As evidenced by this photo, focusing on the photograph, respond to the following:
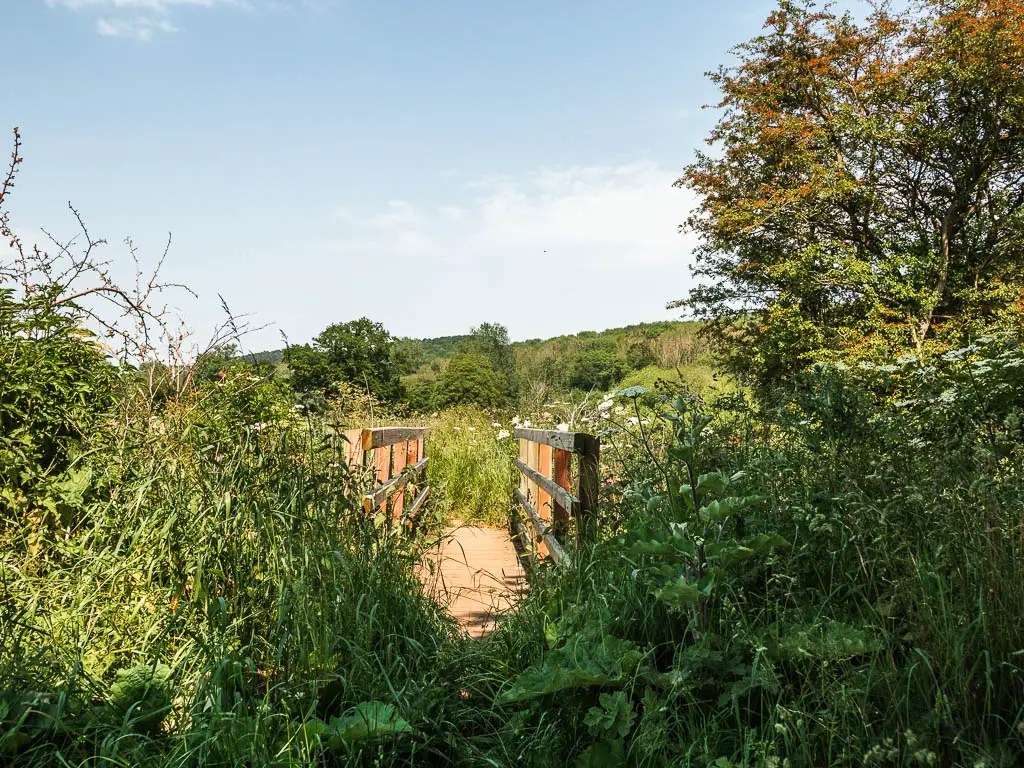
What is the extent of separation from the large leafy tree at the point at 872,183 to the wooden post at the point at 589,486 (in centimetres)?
1026

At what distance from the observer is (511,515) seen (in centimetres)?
786

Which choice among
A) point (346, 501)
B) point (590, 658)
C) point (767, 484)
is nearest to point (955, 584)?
point (767, 484)

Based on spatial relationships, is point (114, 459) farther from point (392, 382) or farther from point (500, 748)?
point (392, 382)

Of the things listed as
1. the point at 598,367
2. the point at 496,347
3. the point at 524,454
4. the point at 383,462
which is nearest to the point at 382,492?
the point at 383,462

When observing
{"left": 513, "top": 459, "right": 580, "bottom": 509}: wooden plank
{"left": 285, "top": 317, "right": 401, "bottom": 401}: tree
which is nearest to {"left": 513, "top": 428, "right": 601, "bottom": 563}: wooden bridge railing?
{"left": 513, "top": 459, "right": 580, "bottom": 509}: wooden plank

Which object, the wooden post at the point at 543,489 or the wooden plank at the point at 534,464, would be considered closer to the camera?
the wooden post at the point at 543,489

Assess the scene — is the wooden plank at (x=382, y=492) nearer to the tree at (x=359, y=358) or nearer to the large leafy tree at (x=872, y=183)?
the large leafy tree at (x=872, y=183)

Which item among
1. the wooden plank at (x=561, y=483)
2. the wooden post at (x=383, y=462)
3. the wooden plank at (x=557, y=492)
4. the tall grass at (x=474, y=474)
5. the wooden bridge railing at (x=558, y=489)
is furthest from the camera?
the tall grass at (x=474, y=474)

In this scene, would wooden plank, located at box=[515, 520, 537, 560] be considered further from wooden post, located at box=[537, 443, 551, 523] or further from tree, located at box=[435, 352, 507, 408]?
tree, located at box=[435, 352, 507, 408]

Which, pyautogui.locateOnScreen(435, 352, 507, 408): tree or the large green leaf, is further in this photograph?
pyautogui.locateOnScreen(435, 352, 507, 408): tree

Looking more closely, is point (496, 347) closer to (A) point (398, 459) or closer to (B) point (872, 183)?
(B) point (872, 183)

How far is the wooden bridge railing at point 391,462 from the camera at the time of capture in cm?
403

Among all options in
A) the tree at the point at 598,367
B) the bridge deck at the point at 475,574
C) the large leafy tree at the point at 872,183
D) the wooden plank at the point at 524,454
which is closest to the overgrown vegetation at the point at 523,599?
the bridge deck at the point at 475,574

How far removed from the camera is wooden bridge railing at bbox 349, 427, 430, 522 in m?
4.03
